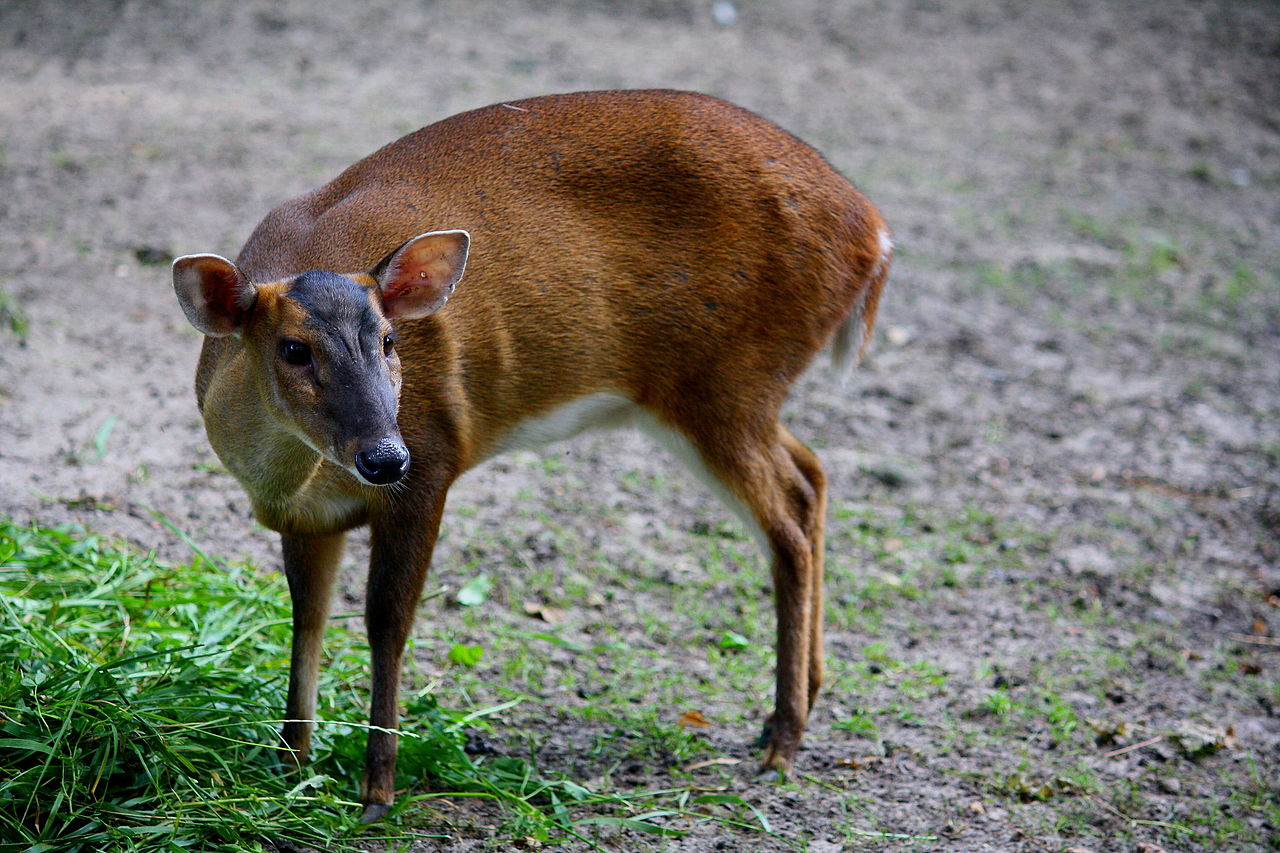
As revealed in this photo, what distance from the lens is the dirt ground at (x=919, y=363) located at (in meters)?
4.09

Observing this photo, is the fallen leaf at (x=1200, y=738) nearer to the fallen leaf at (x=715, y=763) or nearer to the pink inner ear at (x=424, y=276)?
the fallen leaf at (x=715, y=763)

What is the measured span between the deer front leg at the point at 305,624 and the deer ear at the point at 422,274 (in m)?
0.68

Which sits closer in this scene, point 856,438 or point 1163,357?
point 856,438

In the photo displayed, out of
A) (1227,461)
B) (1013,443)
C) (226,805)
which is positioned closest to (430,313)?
(226,805)

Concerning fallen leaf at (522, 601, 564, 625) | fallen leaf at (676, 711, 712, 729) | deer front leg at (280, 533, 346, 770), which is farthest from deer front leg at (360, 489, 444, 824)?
fallen leaf at (522, 601, 564, 625)

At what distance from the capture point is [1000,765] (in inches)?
155

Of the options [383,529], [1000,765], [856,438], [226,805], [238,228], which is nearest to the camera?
[226,805]

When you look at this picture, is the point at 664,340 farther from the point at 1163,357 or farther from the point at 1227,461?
the point at 1163,357

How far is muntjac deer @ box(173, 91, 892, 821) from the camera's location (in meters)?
3.00

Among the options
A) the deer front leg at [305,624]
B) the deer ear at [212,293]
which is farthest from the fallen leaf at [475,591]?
the deer ear at [212,293]

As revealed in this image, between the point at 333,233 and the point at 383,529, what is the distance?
0.75m

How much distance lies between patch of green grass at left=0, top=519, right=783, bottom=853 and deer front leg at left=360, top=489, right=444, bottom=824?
9 cm

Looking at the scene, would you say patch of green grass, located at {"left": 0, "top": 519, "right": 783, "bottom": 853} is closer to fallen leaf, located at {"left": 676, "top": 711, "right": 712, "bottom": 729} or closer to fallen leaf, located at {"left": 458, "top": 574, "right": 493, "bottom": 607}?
fallen leaf, located at {"left": 676, "top": 711, "right": 712, "bottom": 729}

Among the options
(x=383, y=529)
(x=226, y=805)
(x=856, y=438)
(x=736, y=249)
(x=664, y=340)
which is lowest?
(x=856, y=438)
